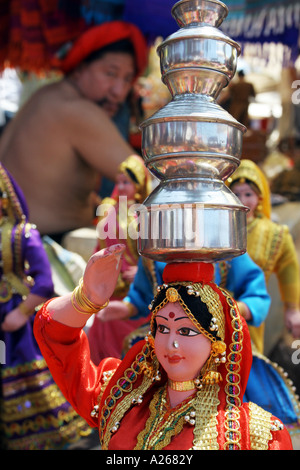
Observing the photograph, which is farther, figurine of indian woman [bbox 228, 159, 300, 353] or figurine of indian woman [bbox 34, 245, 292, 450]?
figurine of indian woman [bbox 228, 159, 300, 353]

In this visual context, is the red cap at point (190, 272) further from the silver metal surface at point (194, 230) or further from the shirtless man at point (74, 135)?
the shirtless man at point (74, 135)

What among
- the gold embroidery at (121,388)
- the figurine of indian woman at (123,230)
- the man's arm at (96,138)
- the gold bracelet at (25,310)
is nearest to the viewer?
the gold embroidery at (121,388)

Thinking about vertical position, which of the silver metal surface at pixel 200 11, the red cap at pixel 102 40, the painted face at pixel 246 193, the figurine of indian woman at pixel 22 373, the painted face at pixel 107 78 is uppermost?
the red cap at pixel 102 40

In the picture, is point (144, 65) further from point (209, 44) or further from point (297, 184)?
point (209, 44)

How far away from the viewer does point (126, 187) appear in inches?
104

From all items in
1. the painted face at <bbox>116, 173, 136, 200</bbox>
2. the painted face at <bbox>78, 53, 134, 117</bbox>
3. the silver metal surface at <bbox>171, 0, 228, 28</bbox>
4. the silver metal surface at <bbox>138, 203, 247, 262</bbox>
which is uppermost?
the painted face at <bbox>78, 53, 134, 117</bbox>

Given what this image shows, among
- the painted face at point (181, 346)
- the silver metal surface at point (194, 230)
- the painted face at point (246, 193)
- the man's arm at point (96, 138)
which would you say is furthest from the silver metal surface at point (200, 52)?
the man's arm at point (96, 138)

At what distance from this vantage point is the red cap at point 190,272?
1.31m

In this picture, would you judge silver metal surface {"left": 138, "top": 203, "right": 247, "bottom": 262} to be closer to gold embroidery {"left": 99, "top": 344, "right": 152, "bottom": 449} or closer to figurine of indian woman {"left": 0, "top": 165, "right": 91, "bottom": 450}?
gold embroidery {"left": 99, "top": 344, "right": 152, "bottom": 449}

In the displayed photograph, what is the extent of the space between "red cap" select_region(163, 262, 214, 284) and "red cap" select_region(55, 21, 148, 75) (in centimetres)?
272

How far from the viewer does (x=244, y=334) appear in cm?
132

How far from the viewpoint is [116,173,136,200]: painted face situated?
2.65 m

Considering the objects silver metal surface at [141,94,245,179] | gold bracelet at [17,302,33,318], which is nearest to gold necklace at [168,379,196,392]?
silver metal surface at [141,94,245,179]

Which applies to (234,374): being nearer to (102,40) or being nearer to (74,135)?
(74,135)
